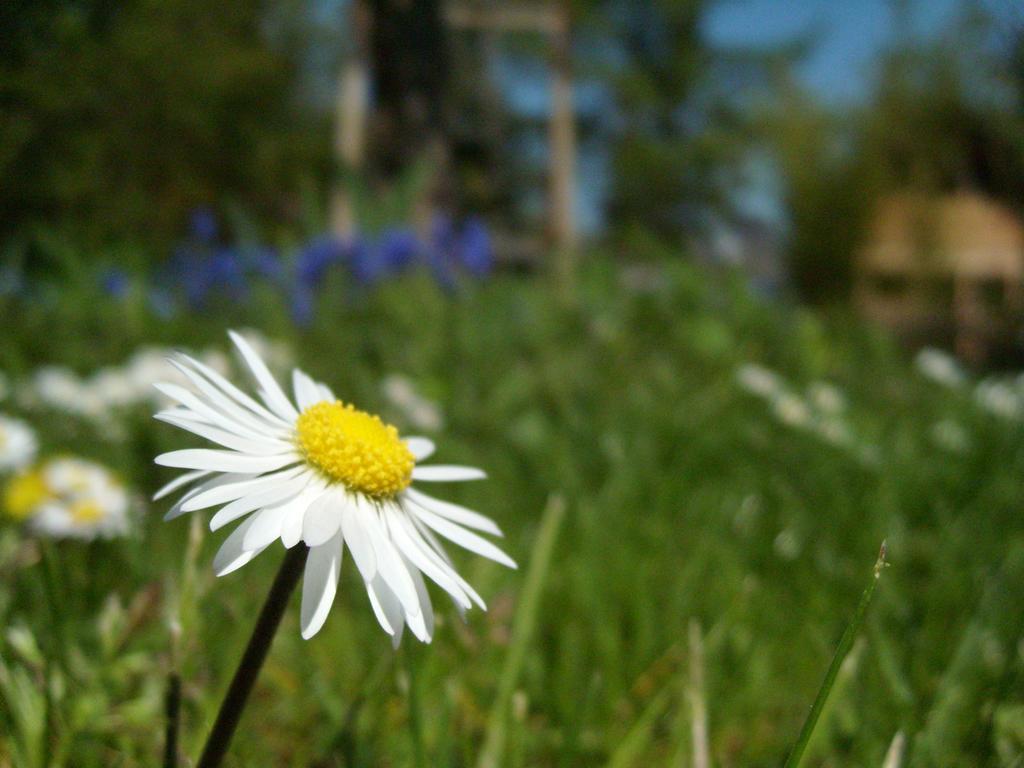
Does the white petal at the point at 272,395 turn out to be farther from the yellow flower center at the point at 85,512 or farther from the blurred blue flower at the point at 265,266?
the blurred blue flower at the point at 265,266

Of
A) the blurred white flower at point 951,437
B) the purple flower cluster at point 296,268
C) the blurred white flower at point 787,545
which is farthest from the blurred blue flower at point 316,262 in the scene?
the blurred white flower at point 787,545

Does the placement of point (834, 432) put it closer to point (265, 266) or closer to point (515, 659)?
point (515, 659)

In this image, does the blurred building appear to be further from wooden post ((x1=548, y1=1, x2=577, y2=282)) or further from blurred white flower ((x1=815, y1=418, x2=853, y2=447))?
blurred white flower ((x1=815, y1=418, x2=853, y2=447))

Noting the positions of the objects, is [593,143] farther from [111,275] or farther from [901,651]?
[901,651]

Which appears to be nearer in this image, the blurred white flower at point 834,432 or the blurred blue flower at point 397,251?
the blurred white flower at point 834,432

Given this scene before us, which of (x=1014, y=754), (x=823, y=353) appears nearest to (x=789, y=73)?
(x=823, y=353)

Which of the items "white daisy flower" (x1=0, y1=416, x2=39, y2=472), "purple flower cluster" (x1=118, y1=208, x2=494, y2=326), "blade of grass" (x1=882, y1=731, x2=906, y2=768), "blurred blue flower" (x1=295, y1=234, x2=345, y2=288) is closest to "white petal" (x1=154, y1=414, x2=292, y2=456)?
"blade of grass" (x1=882, y1=731, x2=906, y2=768)
